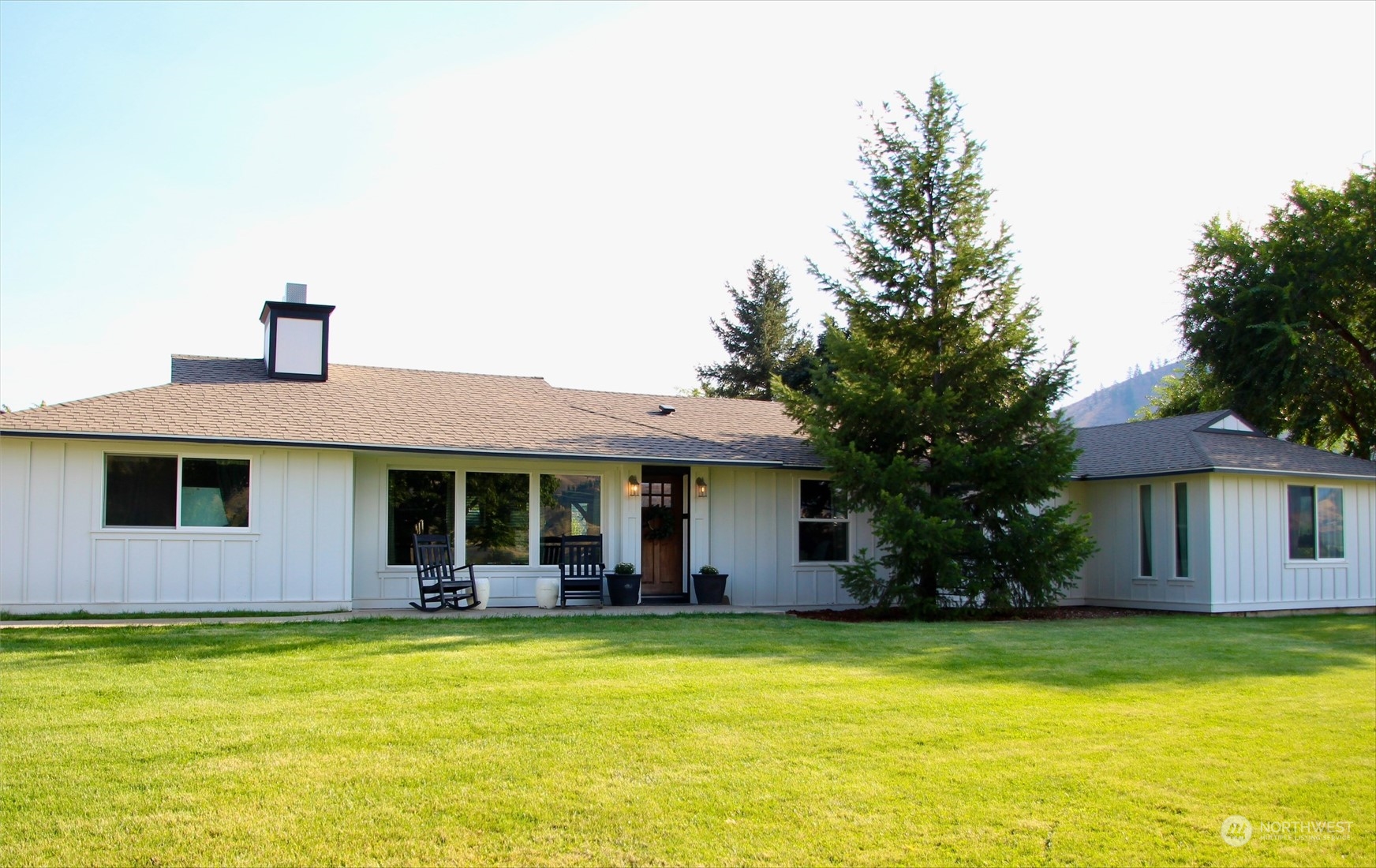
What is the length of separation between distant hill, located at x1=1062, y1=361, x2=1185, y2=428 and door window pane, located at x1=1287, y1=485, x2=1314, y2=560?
13656 centimetres

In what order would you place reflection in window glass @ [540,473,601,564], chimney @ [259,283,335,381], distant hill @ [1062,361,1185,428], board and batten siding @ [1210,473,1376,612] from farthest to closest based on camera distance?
distant hill @ [1062,361,1185,428]
board and batten siding @ [1210,473,1376,612]
chimney @ [259,283,335,381]
reflection in window glass @ [540,473,601,564]

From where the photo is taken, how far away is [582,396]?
18.4m

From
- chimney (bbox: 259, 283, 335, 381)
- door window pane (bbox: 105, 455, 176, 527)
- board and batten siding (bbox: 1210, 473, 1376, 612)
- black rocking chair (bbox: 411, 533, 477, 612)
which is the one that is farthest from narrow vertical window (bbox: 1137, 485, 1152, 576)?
door window pane (bbox: 105, 455, 176, 527)

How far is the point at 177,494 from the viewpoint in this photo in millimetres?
12719

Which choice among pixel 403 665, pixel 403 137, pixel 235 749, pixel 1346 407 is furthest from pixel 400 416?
pixel 1346 407

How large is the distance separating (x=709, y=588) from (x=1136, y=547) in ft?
24.5

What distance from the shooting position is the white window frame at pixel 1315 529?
16.5m

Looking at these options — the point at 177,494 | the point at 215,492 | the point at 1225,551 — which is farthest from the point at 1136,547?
the point at 177,494

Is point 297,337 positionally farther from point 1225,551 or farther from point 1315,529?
point 1315,529

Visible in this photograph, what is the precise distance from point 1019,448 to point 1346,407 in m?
16.6

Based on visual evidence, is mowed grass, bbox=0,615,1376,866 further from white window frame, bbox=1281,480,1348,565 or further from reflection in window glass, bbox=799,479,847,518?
white window frame, bbox=1281,480,1348,565

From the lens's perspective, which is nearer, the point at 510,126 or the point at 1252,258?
the point at 510,126

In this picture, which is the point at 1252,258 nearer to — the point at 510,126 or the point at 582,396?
the point at 582,396

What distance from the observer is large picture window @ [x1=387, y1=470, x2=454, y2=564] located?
46.4 feet
